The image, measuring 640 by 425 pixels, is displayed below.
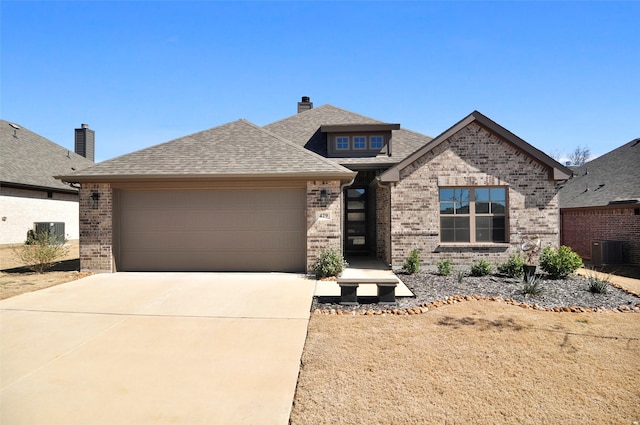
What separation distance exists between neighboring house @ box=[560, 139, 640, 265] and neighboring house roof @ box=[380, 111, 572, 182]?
3692 mm

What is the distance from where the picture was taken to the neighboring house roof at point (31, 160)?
19.0 metres

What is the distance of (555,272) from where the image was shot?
30.3ft

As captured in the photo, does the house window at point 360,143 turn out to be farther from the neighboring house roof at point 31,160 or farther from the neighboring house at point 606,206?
the neighboring house roof at point 31,160

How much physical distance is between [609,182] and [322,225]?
521 inches

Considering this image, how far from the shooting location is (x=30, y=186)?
62.5ft

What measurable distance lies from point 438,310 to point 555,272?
4.92 meters

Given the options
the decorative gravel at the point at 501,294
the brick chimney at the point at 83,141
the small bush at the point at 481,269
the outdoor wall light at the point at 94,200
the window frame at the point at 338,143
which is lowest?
the decorative gravel at the point at 501,294

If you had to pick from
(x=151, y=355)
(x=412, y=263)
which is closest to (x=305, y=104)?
(x=412, y=263)

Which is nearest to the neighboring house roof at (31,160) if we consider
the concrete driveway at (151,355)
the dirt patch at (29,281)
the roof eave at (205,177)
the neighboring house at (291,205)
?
the dirt patch at (29,281)

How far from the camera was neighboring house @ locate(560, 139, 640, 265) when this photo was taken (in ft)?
40.2

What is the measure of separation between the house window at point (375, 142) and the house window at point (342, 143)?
1.01m

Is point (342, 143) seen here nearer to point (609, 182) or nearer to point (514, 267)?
point (514, 267)

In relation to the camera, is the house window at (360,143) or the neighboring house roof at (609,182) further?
the house window at (360,143)

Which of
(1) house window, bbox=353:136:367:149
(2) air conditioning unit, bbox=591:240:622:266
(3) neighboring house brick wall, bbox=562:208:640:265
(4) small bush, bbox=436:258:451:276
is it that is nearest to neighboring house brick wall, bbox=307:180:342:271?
(4) small bush, bbox=436:258:451:276
